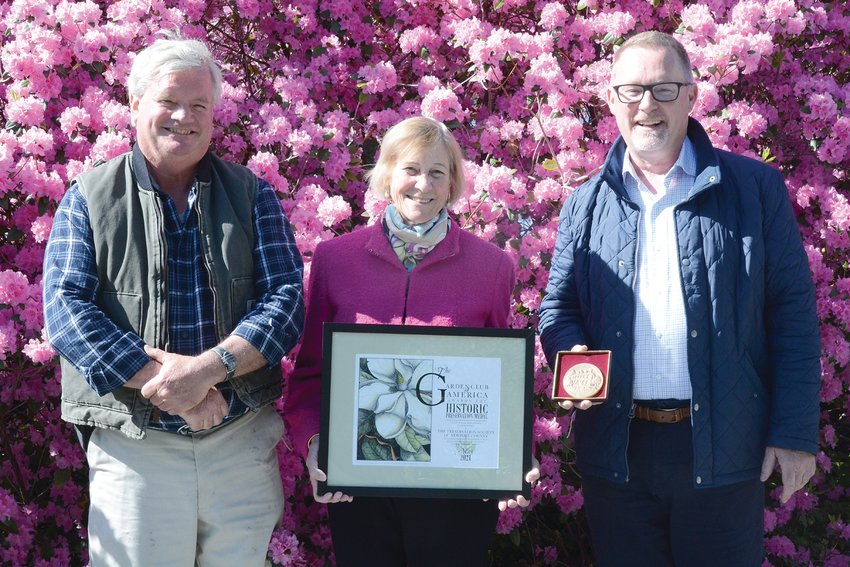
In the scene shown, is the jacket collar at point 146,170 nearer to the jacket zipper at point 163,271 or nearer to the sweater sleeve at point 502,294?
the jacket zipper at point 163,271

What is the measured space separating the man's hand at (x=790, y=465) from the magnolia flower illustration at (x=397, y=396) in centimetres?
104

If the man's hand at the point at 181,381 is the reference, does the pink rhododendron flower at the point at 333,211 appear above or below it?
above

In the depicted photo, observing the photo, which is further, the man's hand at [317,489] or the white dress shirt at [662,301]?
the white dress shirt at [662,301]

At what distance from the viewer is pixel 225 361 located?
278cm

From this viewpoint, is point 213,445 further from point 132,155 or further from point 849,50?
point 849,50

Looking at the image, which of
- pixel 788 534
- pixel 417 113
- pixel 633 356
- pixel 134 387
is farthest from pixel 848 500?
pixel 134 387

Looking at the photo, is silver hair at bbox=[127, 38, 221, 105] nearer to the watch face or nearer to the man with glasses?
the watch face

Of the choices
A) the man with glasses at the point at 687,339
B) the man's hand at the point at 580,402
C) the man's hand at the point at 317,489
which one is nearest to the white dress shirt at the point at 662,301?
the man with glasses at the point at 687,339

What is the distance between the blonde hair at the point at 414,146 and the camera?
3.01 metres

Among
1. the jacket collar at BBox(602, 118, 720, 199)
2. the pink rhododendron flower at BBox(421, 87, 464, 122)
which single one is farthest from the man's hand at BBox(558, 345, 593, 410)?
the pink rhododendron flower at BBox(421, 87, 464, 122)

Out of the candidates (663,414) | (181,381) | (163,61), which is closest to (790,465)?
(663,414)

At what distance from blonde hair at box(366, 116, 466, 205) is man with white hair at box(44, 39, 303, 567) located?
0.37 meters

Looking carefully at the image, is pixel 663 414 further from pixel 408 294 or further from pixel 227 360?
pixel 227 360

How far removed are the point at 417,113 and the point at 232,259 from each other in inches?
74.9
